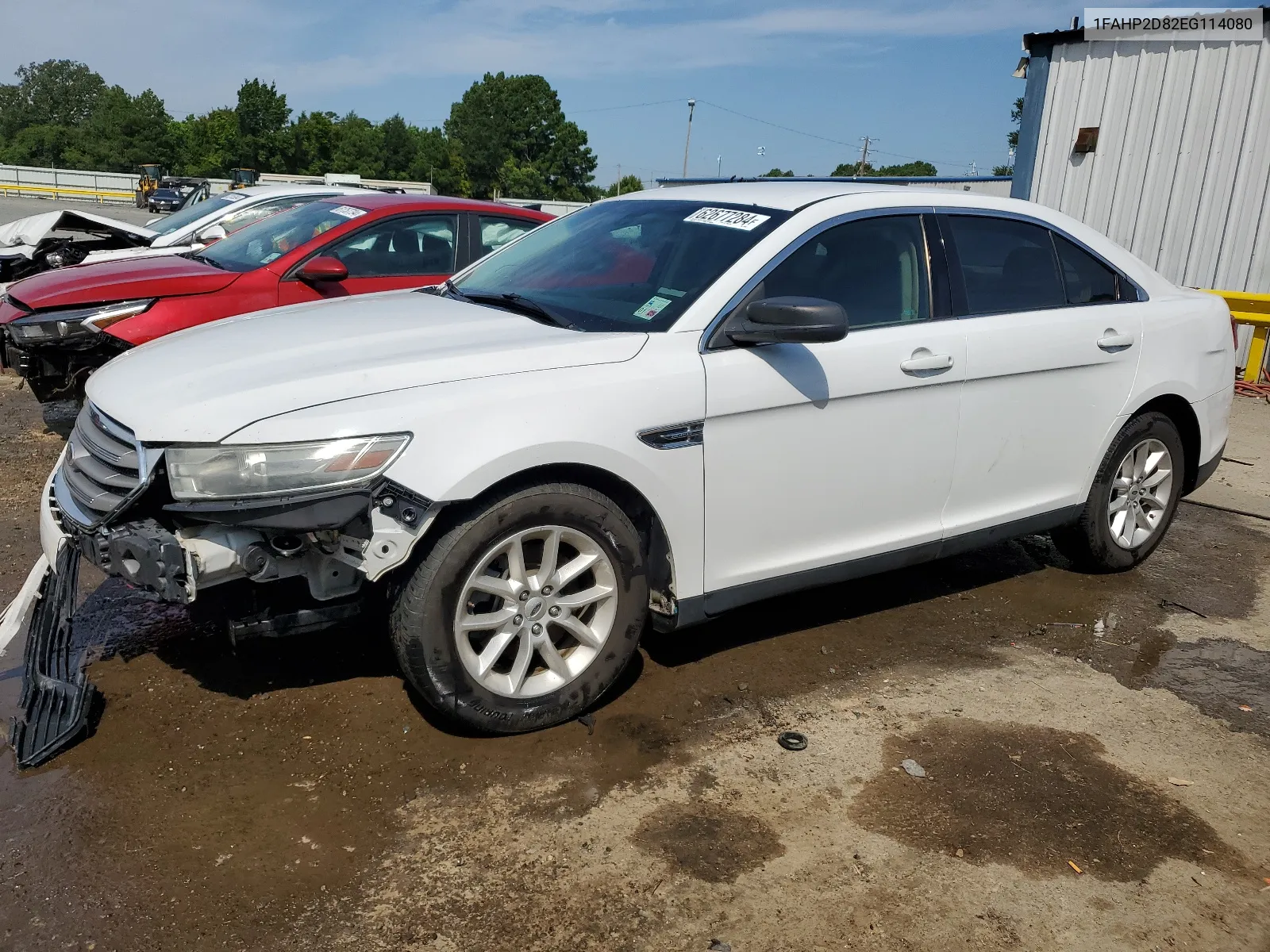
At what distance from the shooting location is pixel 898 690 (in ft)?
12.6

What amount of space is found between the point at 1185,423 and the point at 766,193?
2537 mm

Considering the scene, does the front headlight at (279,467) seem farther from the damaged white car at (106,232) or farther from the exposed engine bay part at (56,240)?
the exposed engine bay part at (56,240)

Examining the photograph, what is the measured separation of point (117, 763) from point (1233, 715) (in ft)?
12.5

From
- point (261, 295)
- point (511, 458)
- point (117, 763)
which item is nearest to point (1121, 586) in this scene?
point (511, 458)

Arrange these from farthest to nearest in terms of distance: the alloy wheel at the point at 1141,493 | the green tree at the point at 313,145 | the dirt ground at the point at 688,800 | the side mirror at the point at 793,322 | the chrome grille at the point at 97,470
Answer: the green tree at the point at 313,145
the alloy wheel at the point at 1141,493
the side mirror at the point at 793,322
the chrome grille at the point at 97,470
the dirt ground at the point at 688,800

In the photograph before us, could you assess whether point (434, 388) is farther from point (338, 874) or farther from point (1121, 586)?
point (1121, 586)

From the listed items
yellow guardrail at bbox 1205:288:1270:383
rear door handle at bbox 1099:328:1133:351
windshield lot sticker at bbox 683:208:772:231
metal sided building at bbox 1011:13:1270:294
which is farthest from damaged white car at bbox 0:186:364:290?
yellow guardrail at bbox 1205:288:1270:383

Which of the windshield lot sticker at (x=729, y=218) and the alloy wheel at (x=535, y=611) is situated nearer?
the alloy wheel at (x=535, y=611)

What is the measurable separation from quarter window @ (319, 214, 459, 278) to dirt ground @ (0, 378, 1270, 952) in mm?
3018

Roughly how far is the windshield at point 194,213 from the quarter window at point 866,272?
7.98m

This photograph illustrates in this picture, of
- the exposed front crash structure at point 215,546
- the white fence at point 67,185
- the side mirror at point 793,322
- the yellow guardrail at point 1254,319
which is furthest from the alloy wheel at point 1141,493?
the white fence at point 67,185

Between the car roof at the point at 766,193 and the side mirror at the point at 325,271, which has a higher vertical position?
the car roof at the point at 766,193

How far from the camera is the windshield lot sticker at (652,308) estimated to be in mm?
3564

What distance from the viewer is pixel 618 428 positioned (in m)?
3.24
